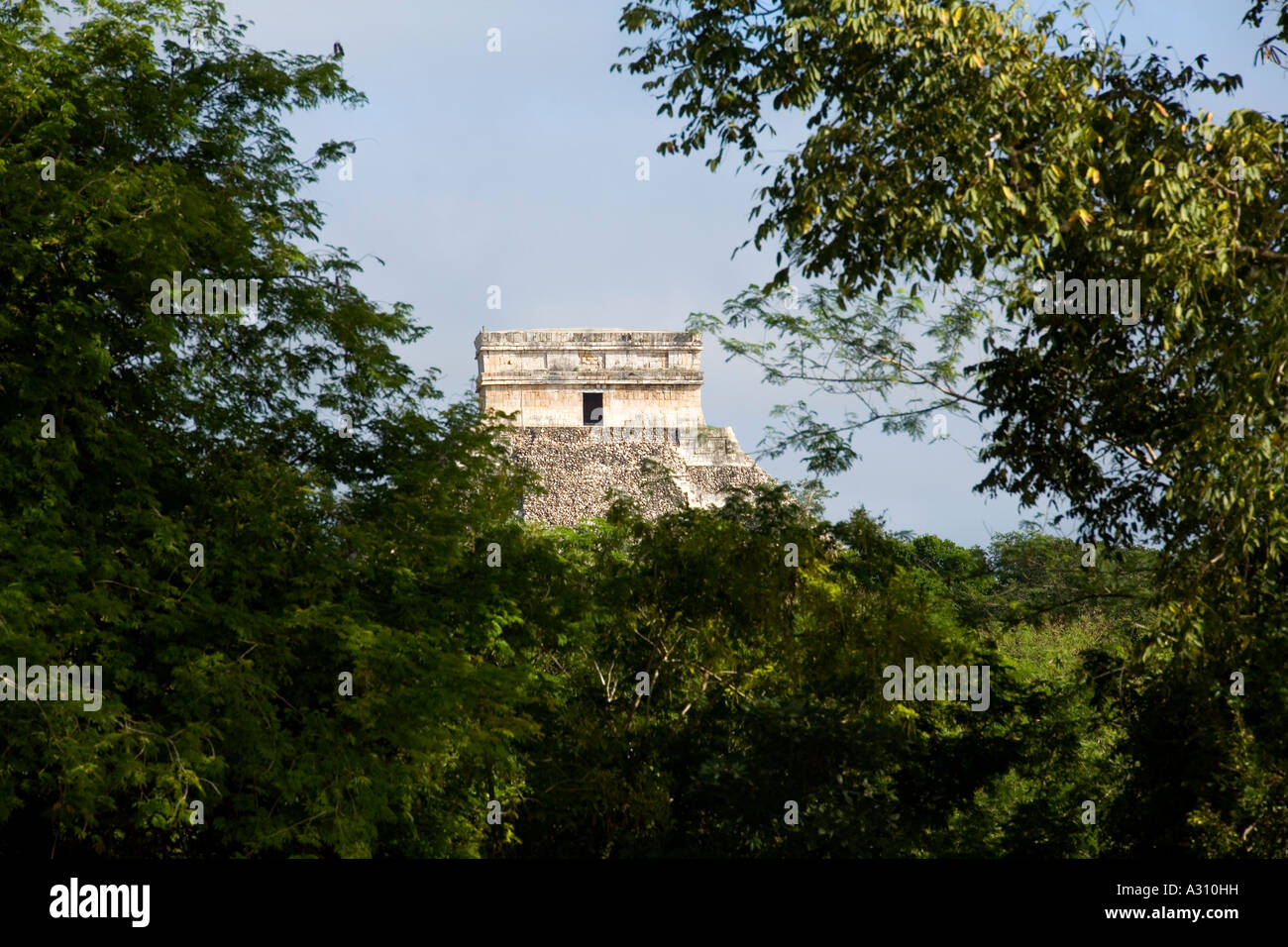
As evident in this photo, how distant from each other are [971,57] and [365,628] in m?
4.79

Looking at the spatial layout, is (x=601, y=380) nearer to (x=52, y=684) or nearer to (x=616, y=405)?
(x=616, y=405)

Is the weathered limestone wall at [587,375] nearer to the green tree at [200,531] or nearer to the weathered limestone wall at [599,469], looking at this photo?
the weathered limestone wall at [599,469]

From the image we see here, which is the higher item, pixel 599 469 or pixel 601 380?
pixel 601 380

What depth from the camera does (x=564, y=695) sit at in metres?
11.3

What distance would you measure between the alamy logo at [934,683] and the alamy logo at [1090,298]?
2.69 meters

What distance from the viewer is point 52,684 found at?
26.1 feet

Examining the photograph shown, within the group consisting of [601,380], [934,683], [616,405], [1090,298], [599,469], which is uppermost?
[601,380]

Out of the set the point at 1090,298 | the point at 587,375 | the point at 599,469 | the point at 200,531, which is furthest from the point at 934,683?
the point at 587,375

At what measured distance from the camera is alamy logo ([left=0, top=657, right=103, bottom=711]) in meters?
7.79
